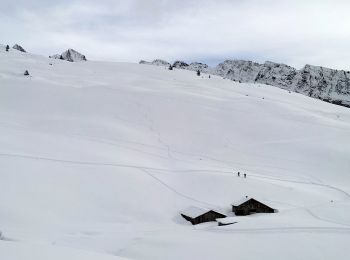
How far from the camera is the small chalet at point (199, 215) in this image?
3152 cm

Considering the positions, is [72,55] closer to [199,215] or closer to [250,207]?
[250,207]

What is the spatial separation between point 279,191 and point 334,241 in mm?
17576

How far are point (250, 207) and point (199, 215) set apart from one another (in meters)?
4.60

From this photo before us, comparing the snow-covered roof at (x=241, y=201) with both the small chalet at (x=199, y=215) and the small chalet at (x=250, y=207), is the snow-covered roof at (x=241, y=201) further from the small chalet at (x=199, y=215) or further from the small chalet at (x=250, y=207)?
the small chalet at (x=199, y=215)

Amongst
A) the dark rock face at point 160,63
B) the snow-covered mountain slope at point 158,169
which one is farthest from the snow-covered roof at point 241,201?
the dark rock face at point 160,63

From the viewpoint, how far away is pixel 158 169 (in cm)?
4031

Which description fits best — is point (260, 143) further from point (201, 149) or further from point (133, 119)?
point (133, 119)

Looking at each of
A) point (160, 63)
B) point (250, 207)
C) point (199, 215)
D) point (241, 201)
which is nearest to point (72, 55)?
point (160, 63)

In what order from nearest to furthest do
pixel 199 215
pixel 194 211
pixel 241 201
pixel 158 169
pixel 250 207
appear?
1. pixel 199 215
2. pixel 194 211
3. pixel 250 207
4. pixel 241 201
5. pixel 158 169

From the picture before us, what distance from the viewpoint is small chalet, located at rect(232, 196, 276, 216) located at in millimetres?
33781

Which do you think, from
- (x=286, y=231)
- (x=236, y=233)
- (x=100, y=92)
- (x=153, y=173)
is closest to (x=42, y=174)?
(x=153, y=173)

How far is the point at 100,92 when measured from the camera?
64.4 metres

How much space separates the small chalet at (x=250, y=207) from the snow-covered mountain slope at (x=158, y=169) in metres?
0.89

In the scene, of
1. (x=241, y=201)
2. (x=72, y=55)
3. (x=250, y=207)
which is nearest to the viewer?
(x=250, y=207)
